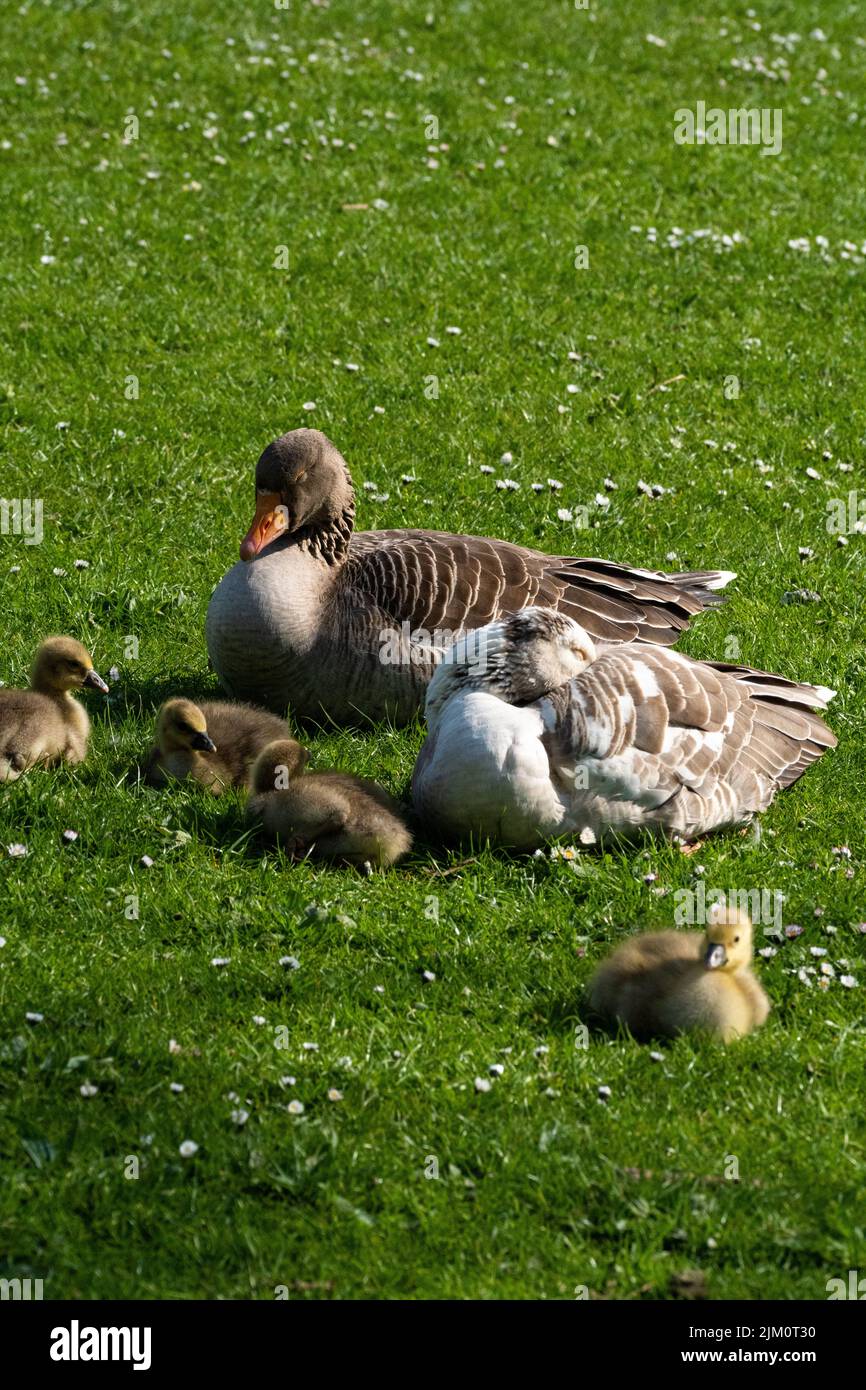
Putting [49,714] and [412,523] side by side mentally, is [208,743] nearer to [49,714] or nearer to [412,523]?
[49,714]

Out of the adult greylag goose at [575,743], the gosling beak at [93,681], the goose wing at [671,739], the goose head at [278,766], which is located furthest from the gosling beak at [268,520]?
the goose wing at [671,739]

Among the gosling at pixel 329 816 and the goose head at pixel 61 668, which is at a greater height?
the goose head at pixel 61 668

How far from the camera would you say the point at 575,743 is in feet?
23.1

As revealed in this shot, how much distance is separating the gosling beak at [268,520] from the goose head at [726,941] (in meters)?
3.71

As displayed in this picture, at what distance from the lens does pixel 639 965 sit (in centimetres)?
598

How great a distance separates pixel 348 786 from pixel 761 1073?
7.39 feet

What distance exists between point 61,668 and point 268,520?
1.53 metres

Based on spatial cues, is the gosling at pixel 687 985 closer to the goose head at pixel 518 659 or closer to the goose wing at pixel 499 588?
the goose head at pixel 518 659

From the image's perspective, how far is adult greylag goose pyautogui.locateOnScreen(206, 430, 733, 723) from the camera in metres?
8.29

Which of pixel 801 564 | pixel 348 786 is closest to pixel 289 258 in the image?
pixel 801 564

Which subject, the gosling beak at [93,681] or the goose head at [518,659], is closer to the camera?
the goose head at [518,659]

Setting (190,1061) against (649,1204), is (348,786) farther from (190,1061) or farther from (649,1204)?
(649,1204)

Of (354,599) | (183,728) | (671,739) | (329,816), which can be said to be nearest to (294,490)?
(354,599)

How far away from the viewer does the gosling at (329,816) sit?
691 centimetres
